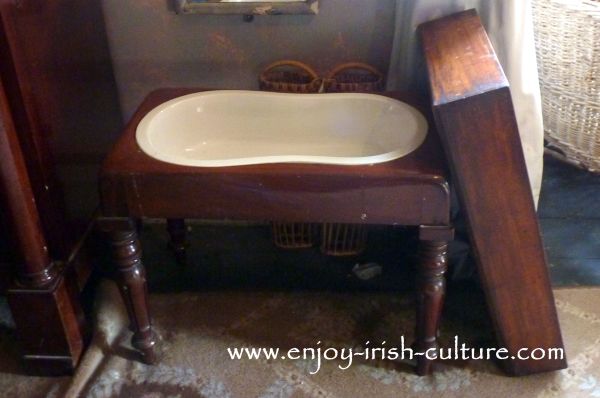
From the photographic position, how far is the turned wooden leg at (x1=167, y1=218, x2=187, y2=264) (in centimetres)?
178

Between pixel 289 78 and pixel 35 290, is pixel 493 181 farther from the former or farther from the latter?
pixel 35 290

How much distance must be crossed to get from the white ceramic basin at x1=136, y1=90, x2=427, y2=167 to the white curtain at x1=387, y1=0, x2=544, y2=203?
0.23m

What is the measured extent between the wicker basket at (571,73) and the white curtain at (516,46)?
Answer: 0.71 feet

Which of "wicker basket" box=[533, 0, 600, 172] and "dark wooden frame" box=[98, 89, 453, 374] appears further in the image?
"wicker basket" box=[533, 0, 600, 172]

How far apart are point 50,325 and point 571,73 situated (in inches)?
58.3

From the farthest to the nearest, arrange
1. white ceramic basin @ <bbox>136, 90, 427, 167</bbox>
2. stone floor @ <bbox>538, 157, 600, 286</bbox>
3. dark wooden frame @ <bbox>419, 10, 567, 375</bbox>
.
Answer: stone floor @ <bbox>538, 157, 600, 286</bbox>, white ceramic basin @ <bbox>136, 90, 427, 167</bbox>, dark wooden frame @ <bbox>419, 10, 567, 375</bbox>

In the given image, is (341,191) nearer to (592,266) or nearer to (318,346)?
(318,346)

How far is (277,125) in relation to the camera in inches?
64.5

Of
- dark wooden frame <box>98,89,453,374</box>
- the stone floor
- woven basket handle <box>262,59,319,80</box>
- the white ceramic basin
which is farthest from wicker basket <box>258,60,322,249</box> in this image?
the stone floor

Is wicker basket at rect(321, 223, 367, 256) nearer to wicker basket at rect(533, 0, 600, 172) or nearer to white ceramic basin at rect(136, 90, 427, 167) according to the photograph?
white ceramic basin at rect(136, 90, 427, 167)

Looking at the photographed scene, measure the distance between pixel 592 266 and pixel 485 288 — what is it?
0.60 meters

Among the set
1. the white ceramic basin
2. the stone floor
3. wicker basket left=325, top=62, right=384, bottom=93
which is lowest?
the stone floor

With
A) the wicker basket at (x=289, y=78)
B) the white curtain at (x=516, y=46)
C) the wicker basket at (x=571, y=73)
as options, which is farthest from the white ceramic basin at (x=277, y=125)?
the wicker basket at (x=571, y=73)

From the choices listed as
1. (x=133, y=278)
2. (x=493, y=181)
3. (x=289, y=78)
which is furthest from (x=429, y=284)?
(x=289, y=78)
